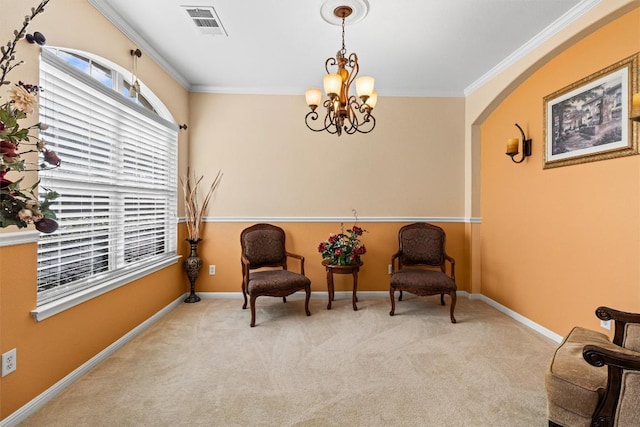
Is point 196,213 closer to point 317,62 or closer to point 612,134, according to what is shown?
point 317,62

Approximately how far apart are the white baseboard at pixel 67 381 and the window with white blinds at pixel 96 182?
54 centimetres

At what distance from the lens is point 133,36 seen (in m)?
2.64

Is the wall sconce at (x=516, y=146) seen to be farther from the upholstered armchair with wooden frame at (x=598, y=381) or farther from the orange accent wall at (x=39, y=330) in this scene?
the orange accent wall at (x=39, y=330)

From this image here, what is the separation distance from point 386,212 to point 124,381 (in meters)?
3.13

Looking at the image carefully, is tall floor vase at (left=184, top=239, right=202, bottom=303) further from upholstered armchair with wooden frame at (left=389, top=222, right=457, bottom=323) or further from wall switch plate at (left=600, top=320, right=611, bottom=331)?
wall switch plate at (left=600, top=320, right=611, bottom=331)

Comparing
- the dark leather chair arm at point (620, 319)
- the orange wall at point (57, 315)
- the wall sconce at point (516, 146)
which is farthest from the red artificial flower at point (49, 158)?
the wall sconce at point (516, 146)

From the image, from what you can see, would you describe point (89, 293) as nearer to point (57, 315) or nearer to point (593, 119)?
point (57, 315)

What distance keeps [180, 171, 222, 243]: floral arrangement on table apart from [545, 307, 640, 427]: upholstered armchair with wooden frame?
351 cm

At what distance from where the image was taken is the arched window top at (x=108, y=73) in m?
2.14

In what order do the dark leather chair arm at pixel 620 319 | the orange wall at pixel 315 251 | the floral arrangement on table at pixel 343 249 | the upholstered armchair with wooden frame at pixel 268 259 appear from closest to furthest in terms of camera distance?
the dark leather chair arm at pixel 620 319 → the upholstered armchair with wooden frame at pixel 268 259 → the floral arrangement on table at pixel 343 249 → the orange wall at pixel 315 251

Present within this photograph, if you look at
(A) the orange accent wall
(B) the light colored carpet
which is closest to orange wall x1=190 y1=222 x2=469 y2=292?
(B) the light colored carpet

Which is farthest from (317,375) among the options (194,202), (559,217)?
(194,202)

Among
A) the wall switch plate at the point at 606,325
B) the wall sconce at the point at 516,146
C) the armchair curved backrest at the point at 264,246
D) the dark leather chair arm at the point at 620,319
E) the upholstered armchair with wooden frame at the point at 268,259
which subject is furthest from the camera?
the armchair curved backrest at the point at 264,246

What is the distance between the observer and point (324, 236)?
13.1 ft
